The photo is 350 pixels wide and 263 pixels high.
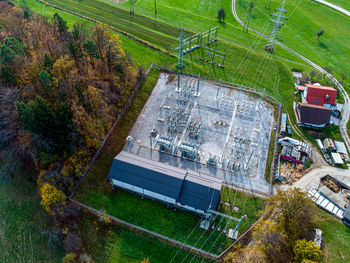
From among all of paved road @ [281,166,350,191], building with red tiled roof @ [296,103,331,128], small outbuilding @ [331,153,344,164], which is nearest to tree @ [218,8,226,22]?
building with red tiled roof @ [296,103,331,128]

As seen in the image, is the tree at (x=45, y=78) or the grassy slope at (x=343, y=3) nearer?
the tree at (x=45, y=78)

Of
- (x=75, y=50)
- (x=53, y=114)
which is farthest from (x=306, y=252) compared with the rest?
(x=75, y=50)

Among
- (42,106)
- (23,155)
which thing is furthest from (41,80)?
(23,155)

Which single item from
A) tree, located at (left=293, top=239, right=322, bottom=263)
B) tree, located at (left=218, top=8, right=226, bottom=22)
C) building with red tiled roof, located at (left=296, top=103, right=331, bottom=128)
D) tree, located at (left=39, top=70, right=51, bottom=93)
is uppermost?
tree, located at (left=218, top=8, right=226, bottom=22)

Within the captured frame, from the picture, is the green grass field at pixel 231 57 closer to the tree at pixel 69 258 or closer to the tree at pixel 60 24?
the tree at pixel 60 24

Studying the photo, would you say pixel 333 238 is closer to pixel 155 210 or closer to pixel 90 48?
pixel 155 210

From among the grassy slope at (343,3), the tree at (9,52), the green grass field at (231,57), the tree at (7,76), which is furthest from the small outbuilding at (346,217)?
the grassy slope at (343,3)

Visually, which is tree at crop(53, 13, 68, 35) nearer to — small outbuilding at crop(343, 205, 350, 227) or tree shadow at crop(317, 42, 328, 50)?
small outbuilding at crop(343, 205, 350, 227)
